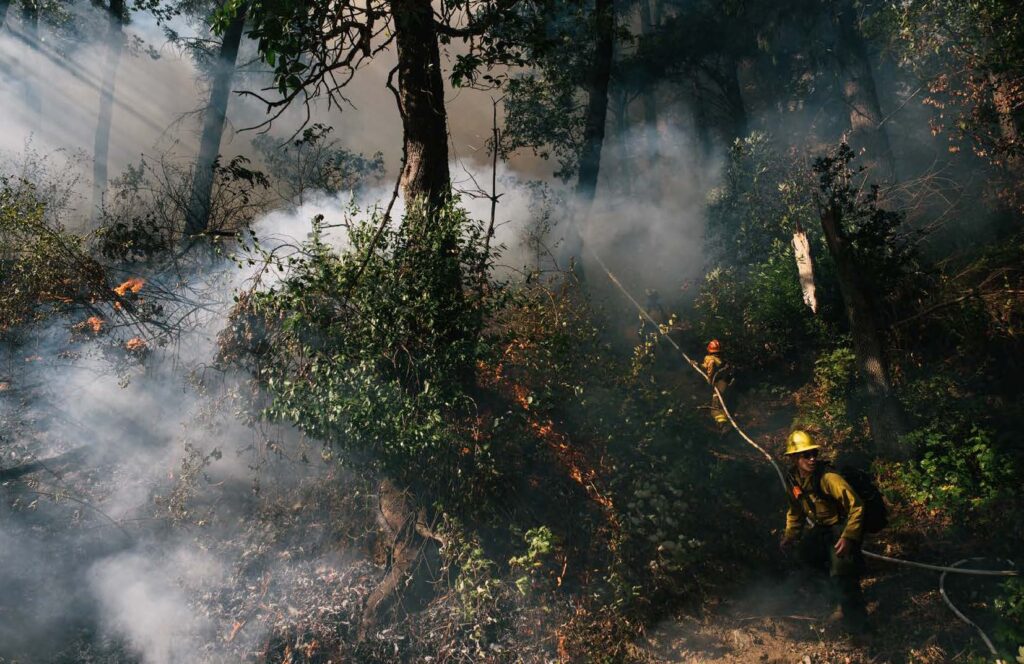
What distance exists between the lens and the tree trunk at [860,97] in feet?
41.6

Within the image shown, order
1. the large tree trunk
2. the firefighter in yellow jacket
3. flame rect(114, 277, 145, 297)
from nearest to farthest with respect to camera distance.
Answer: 1. the firefighter in yellow jacket
2. flame rect(114, 277, 145, 297)
3. the large tree trunk

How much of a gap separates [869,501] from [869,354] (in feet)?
7.07

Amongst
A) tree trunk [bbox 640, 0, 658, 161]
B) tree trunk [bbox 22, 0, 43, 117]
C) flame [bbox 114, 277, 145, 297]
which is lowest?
flame [bbox 114, 277, 145, 297]

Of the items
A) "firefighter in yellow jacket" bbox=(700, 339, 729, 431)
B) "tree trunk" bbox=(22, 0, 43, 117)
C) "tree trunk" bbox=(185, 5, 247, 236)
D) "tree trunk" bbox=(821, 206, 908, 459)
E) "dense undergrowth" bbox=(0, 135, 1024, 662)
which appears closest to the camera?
"dense undergrowth" bbox=(0, 135, 1024, 662)

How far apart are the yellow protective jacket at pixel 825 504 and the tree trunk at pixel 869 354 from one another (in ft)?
6.08

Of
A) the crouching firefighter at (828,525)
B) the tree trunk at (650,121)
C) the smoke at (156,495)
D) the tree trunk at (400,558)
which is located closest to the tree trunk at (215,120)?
the smoke at (156,495)

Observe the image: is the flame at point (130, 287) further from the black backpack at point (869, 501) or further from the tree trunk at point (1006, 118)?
the tree trunk at point (1006, 118)

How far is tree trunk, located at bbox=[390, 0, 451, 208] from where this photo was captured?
20.5 feet

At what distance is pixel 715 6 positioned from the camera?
15930 mm

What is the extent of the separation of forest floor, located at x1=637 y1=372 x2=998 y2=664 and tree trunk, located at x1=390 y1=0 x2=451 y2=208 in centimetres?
441

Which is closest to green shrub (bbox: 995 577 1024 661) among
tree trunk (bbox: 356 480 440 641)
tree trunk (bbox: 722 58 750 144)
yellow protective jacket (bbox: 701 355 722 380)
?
yellow protective jacket (bbox: 701 355 722 380)

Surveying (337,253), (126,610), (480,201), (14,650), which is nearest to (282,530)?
(126,610)

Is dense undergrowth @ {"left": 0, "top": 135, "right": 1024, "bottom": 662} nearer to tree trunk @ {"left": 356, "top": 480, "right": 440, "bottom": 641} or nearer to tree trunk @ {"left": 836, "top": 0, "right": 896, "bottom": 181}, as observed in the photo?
tree trunk @ {"left": 356, "top": 480, "right": 440, "bottom": 641}

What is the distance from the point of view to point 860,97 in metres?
13.4
